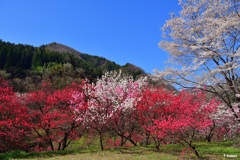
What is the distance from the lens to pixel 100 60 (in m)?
160

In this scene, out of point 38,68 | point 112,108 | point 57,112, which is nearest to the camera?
point 112,108

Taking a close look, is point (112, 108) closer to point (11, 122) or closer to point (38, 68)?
point (11, 122)

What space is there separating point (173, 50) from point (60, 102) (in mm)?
9508

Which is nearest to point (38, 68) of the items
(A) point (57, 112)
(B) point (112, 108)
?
(A) point (57, 112)

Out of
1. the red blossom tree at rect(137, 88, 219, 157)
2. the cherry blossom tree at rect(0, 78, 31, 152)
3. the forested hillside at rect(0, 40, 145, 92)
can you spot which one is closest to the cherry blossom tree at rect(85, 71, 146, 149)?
the red blossom tree at rect(137, 88, 219, 157)

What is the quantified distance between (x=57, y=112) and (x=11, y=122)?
3790 millimetres

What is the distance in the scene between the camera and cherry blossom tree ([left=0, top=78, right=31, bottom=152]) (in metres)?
15.6

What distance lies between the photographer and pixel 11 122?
15.5m

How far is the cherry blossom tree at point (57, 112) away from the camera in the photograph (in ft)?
59.8

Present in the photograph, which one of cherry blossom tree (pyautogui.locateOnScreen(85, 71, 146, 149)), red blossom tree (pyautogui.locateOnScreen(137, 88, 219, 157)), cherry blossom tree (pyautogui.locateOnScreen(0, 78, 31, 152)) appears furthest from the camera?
cherry blossom tree (pyautogui.locateOnScreen(85, 71, 146, 149))

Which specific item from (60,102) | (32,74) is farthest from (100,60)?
(60,102)

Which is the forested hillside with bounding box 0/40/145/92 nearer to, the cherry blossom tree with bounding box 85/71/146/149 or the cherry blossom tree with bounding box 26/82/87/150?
the cherry blossom tree with bounding box 26/82/87/150

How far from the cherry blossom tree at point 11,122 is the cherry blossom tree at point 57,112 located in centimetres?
127

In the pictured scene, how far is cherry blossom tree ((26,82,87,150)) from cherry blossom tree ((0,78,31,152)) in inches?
50.1
